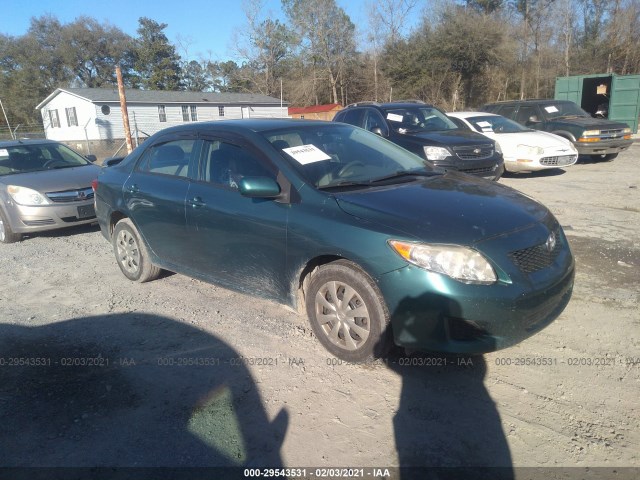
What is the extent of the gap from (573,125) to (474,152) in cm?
570

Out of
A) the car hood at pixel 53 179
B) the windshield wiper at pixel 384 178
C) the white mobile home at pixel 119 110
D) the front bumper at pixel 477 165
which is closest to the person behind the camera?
the windshield wiper at pixel 384 178

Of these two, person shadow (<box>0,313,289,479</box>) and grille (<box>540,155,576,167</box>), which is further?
grille (<box>540,155,576,167</box>)

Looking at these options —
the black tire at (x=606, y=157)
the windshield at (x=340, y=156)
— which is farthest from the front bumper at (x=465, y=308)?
the black tire at (x=606, y=157)

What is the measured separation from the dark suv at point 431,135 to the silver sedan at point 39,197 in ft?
16.8

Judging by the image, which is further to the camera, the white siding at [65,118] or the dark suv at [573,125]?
the white siding at [65,118]

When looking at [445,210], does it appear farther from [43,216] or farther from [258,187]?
[43,216]

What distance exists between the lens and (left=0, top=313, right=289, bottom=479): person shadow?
2512 mm

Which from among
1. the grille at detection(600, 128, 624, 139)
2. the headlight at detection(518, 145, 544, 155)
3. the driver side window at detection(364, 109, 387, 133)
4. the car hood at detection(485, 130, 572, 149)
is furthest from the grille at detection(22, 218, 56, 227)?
the grille at detection(600, 128, 624, 139)

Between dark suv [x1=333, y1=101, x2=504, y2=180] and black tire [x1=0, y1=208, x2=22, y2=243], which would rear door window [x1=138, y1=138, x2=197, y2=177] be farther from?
dark suv [x1=333, y1=101, x2=504, y2=180]

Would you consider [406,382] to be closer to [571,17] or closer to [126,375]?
[126,375]

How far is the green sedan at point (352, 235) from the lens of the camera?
2834 millimetres

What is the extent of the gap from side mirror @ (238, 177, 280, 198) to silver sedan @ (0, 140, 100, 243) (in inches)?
190

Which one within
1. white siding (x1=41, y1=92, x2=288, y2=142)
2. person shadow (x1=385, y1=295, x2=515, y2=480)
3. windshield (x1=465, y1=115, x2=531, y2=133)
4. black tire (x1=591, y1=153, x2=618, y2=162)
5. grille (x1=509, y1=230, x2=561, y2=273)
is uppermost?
white siding (x1=41, y1=92, x2=288, y2=142)

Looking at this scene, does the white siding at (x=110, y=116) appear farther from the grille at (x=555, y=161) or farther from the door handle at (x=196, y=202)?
the door handle at (x=196, y=202)
